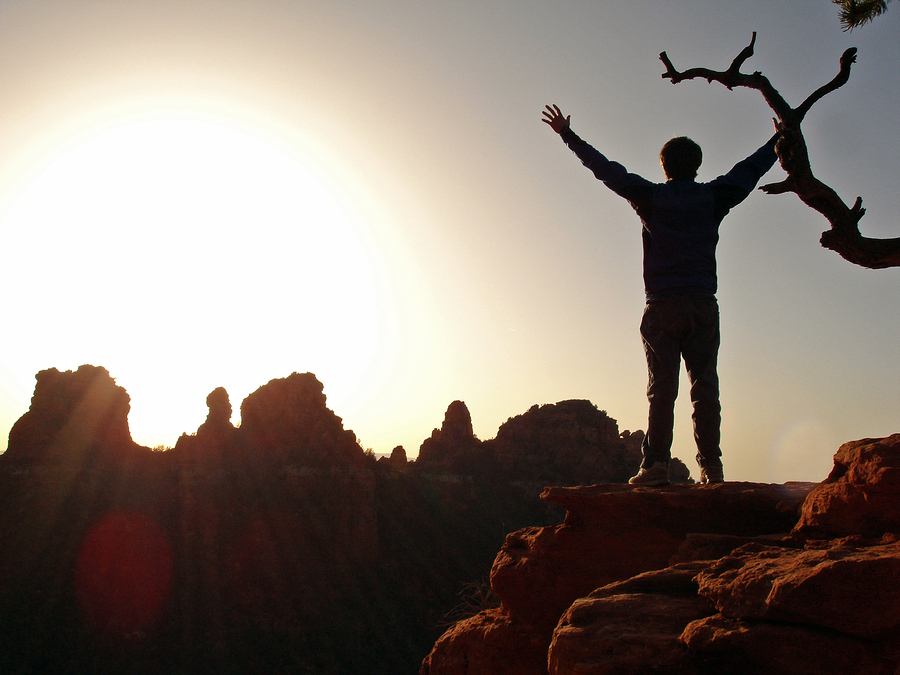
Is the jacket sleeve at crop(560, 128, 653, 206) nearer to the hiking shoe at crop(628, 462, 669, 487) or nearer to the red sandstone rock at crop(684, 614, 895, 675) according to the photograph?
the hiking shoe at crop(628, 462, 669, 487)

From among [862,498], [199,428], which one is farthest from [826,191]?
[199,428]

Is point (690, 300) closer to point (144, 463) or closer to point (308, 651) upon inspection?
point (308, 651)

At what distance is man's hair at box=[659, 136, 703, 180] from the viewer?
15.6 feet

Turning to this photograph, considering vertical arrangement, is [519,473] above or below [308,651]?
above

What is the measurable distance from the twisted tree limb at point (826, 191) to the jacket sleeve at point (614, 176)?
1013mm

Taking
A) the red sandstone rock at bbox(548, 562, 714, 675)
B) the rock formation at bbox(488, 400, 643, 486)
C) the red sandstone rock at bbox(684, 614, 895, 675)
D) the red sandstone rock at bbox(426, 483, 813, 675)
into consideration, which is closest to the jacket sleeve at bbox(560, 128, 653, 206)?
the red sandstone rock at bbox(426, 483, 813, 675)

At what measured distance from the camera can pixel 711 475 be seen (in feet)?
14.6

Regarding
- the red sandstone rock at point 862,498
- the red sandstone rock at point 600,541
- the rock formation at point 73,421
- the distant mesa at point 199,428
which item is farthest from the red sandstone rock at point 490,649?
the rock formation at point 73,421

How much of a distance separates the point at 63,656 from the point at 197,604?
463 centimetres

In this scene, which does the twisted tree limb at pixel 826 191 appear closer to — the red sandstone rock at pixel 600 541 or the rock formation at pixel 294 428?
the red sandstone rock at pixel 600 541

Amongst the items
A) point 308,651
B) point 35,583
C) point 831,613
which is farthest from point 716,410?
point 35,583

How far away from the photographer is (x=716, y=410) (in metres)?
4.49

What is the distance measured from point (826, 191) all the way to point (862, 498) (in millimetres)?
2695

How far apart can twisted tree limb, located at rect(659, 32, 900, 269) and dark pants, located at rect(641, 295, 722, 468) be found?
1147mm
